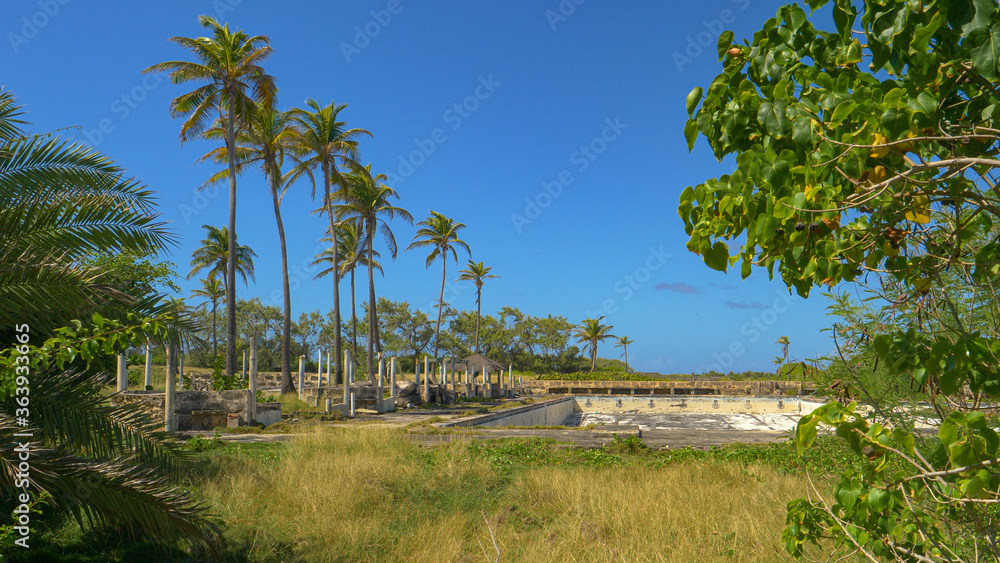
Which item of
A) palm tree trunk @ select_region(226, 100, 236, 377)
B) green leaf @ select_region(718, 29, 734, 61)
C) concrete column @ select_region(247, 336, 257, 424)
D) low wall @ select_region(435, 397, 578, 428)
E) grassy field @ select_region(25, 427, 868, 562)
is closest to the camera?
green leaf @ select_region(718, 29, 734, 61)

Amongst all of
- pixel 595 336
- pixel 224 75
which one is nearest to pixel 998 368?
pixel 224 75

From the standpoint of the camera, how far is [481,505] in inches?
261

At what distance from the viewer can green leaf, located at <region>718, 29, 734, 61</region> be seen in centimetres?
178

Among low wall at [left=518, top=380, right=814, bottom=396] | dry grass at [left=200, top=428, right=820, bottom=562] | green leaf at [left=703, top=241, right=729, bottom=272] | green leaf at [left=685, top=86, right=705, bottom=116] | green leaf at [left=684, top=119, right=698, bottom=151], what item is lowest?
low wall at [left=518, top=380, right=814, bottom=396]

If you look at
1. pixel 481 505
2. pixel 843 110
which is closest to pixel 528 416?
pixel 481 505

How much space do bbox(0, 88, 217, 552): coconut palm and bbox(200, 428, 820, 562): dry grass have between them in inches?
50.2

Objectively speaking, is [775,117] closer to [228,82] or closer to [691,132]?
[691,132]

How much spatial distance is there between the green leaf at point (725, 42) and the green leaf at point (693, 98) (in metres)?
0.25

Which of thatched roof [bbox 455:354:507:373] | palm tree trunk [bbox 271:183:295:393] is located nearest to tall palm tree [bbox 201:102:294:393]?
palm tree trunk [bbox 271:183:295:393]

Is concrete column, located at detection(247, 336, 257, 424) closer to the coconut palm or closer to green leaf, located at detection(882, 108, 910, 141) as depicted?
the coconut palm

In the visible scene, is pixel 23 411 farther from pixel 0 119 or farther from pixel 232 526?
pixel 0 119

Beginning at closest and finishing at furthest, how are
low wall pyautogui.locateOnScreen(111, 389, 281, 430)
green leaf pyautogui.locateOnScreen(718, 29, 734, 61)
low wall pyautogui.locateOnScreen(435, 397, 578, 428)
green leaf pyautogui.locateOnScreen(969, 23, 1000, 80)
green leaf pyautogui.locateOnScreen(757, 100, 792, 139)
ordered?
green leaf pyautogui.locateOnScreen(969, 23, 1000, 80) → green leaf pyautogui.locateOnScreen(757, 100, 792, 139) → green leaf pyautogui.locateOnScreen(718, 29, 734, 61) → low wall pyautogui.locateOnScreen(111, 389, 281, 430) → low wall pyautogui.locateOnScreen(435, 397, 578, 428)

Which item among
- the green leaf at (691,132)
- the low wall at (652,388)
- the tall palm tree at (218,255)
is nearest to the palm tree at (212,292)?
the tall palm tree at (218,255)

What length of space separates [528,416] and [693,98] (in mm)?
22133
